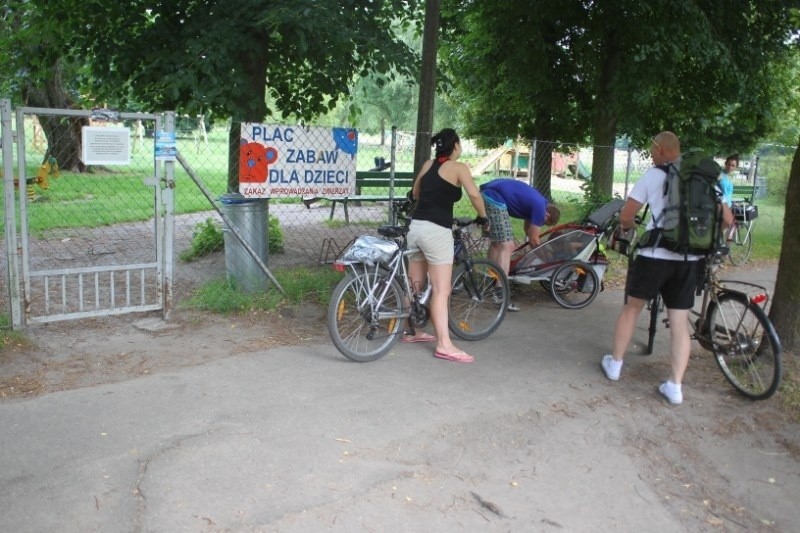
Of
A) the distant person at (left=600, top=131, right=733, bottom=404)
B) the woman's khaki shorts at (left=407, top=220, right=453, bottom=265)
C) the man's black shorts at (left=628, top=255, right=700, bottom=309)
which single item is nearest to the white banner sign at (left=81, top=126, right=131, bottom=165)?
the woman's khaki shorts at (left=407, top=220, right=453, bottom=265)

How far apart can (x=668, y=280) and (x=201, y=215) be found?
9259mm

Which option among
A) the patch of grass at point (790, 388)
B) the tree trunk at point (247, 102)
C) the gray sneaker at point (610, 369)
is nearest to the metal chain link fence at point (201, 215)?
the tree trunk at point (247, 102)

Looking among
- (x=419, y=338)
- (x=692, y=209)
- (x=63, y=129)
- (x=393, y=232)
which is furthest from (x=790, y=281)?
(x=63, y=129)

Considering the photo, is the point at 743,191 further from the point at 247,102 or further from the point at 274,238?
the point at 247,102

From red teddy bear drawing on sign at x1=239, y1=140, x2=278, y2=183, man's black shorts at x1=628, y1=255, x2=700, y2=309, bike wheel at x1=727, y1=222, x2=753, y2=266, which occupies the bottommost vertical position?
bike wheel at x1=727, y1=222, x2=753, y2=266

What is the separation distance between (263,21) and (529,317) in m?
3.66

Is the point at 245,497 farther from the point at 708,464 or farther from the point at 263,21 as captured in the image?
the point at 263,21

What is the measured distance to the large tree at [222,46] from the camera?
6676 millimetres

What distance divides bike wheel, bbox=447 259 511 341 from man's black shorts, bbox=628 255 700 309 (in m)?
1.52

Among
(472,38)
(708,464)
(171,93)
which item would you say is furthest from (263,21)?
(472,38)

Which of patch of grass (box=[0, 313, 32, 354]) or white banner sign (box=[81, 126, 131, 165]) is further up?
white banner sign (box=[81, 126, 131, 165])

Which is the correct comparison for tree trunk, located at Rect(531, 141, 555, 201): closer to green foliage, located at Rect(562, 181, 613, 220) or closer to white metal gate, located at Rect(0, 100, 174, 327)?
green foliage, located at Rect(562, 181, 613, 220)

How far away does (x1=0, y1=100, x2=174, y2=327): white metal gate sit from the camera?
5191 millimetres

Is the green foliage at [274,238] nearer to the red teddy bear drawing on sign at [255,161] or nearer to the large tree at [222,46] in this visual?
the large tree at [222,46]
